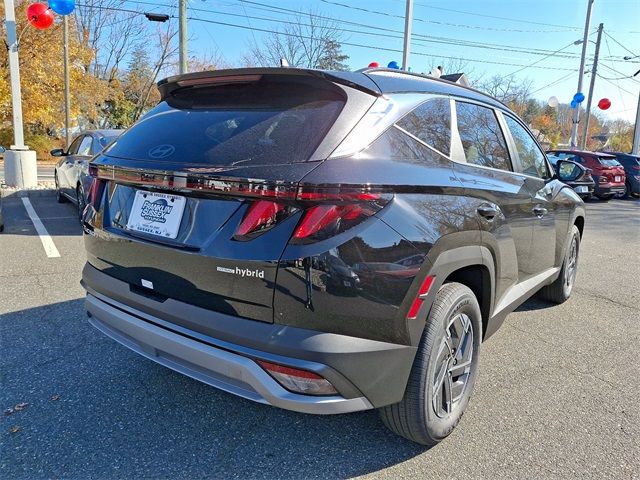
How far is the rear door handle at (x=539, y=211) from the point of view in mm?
3426

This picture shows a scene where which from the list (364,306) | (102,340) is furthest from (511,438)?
(102,340)

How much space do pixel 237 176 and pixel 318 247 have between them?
0.45 metres

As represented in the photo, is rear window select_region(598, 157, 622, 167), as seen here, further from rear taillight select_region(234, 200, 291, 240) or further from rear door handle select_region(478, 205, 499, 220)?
rear taillight select_region(234, 200, 291, 240)

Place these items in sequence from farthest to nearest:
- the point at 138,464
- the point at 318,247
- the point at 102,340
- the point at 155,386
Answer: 1. the point at 102,340
2. the point at 155,386
3. the point at 138,464
4. the point at 318,247

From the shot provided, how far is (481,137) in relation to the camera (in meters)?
3.01

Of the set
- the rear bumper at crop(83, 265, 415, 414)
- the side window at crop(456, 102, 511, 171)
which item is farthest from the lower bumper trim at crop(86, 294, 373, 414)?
the side window at crop(456, 102, 511, 171)

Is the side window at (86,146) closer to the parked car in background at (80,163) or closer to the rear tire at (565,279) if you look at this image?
the parked car in background at (80,163)

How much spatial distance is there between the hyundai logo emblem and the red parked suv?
51.5 ft

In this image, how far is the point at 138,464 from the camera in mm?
2215

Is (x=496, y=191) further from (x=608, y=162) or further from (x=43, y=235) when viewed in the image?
(x=608, y=162)

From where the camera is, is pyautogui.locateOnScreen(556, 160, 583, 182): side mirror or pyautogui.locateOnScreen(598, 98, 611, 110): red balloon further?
pyautogui.locateOnScreen(598, 98, 611, 110): red balloon

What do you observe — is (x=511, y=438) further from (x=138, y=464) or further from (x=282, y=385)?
(x=138, y=464)

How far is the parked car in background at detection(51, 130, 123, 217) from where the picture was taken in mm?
7648

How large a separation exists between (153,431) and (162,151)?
1.43 metres
